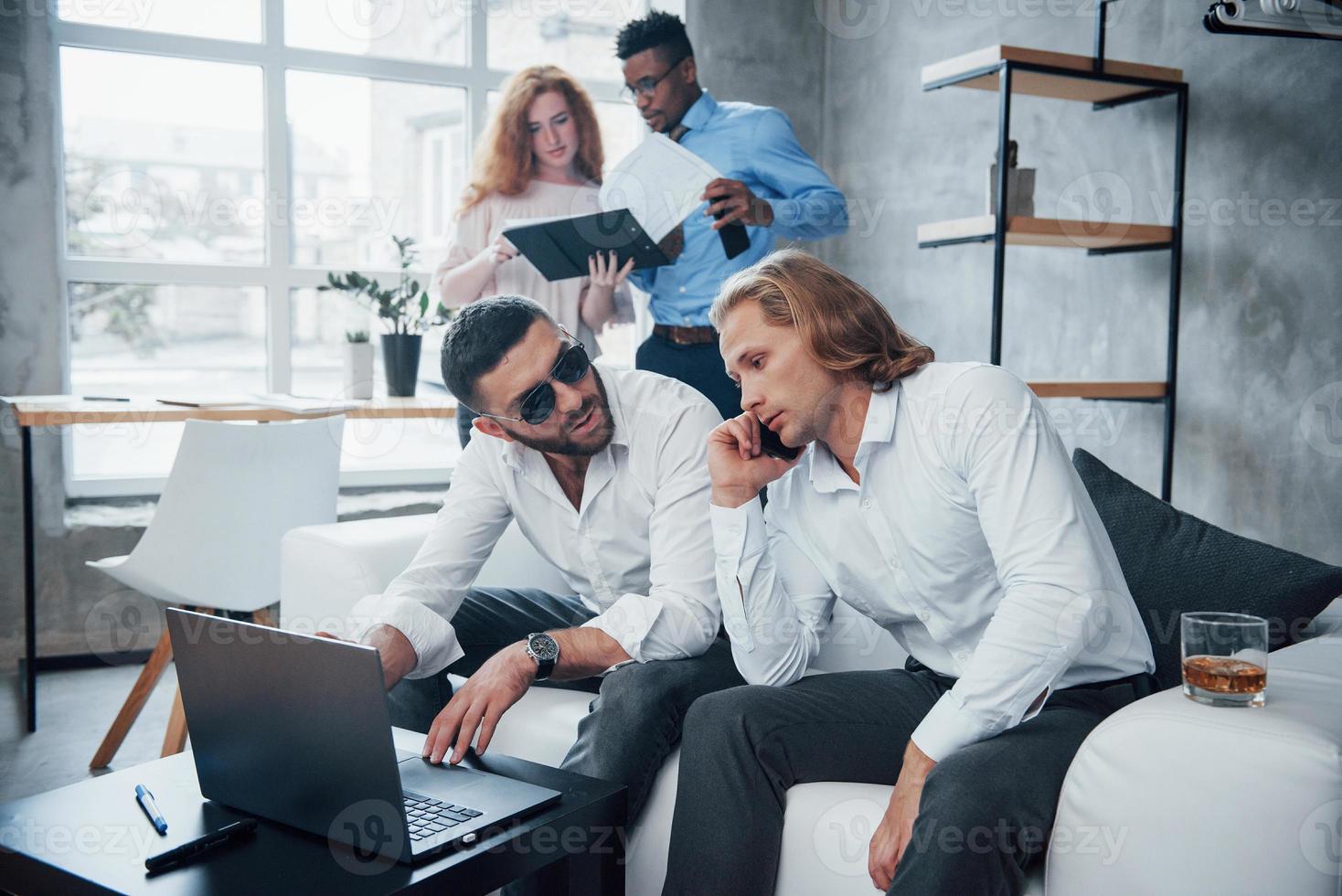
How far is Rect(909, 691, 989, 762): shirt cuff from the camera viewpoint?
1.33m

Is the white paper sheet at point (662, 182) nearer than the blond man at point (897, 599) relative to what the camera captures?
No

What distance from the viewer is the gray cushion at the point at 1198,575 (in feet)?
5.36

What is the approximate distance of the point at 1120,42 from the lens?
10.1 feet

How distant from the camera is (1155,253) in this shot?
118 inches

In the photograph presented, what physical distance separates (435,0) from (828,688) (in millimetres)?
3543

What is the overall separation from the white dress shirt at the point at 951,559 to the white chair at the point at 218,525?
1.45 metres

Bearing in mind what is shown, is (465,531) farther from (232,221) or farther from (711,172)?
(232,221)

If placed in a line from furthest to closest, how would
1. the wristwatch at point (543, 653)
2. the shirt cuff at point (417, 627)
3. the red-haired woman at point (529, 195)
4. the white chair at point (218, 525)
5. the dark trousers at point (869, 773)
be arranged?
the red-haired woman at point (529, 195), the white chair at point (218, 525), the shirt cuff at point (417, 627), the wristwatch at point (543, 653), the dark trousers at point (869, 773)

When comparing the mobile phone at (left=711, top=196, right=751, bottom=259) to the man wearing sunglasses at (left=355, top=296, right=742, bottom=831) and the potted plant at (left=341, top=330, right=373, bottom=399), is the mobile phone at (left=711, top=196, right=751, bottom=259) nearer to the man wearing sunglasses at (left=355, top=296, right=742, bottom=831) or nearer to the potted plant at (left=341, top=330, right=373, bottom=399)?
the man wearing sunglasses at (left=355, top=296, right=742, bottom=831)

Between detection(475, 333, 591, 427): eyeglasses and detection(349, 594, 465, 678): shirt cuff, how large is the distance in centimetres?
33

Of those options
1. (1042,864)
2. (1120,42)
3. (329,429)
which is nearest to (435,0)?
(329,429)

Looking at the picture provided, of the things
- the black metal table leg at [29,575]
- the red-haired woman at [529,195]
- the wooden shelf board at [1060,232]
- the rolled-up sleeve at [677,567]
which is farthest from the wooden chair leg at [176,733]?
the wooden shelf board at [1060,232]

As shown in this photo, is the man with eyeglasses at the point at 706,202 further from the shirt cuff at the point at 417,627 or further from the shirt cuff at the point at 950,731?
the shirt cuff at the point at 950,731

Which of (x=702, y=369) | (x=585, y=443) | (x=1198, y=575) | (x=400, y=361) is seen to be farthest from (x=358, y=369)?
(x=1198, y=575)
